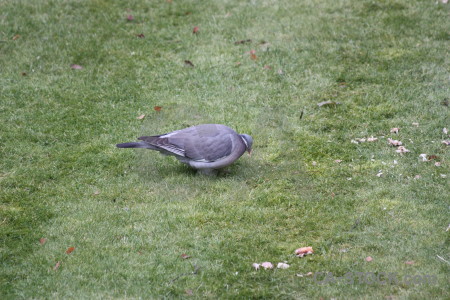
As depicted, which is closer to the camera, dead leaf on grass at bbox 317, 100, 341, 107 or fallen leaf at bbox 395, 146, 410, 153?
fallen leaf at bbox 395, 146, 410, 153

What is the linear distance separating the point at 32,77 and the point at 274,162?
3854mm

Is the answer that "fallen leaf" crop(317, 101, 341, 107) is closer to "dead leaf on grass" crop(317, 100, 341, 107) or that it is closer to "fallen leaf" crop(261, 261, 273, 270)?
"dead leaf on grass" crop(317, 100, 341, 107)

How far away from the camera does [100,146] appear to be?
6.49 meters

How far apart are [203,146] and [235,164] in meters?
0.64

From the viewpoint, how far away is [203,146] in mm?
5723

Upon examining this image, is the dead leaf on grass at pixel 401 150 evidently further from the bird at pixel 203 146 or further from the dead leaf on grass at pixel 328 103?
the bird at pixel 203 146

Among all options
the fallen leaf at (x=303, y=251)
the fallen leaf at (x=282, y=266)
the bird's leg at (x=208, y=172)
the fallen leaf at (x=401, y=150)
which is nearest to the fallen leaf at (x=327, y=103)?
the fallen leaf at (x=401, y=150)

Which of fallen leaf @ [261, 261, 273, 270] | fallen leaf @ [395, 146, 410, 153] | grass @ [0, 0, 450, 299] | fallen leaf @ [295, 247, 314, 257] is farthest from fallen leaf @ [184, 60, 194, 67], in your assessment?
fallen leaf @ [261, 261, 273, 270]

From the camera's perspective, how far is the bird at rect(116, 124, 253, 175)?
5711 millimetres

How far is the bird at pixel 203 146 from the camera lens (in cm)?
571

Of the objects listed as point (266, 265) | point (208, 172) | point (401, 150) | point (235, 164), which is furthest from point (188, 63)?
point (266, 265)

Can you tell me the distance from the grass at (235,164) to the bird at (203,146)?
0.72 ft

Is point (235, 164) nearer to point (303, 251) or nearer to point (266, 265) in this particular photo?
point (303, 251)

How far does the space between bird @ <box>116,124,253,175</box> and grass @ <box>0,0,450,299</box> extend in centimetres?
22
